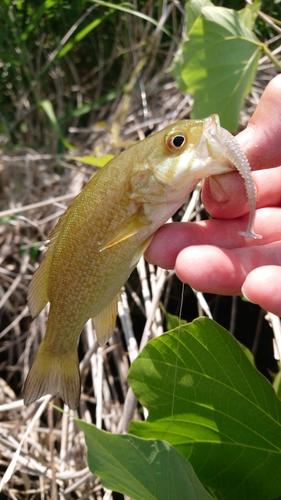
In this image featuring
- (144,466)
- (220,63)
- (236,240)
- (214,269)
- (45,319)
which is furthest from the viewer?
(45,319)

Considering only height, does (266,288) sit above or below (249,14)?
below

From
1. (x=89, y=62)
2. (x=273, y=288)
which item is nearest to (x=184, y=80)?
(x=273, y=288)

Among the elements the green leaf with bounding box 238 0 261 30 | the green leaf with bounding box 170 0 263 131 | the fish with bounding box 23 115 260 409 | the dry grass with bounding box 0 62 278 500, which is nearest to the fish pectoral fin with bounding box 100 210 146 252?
the fish with bounding box 23 115 260 409

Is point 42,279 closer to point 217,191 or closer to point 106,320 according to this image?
point 106,320

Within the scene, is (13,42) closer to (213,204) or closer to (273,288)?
(213,204)

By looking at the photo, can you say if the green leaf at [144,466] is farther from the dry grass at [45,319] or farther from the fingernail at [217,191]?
the fingernail at [217,191]

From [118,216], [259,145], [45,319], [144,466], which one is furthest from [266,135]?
[45,319]

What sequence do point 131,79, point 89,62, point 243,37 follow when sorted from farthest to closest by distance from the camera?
point 89,62 < point 131,79 < point 243,37
